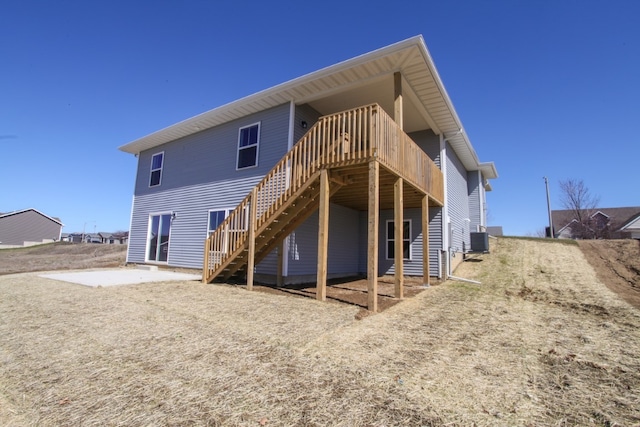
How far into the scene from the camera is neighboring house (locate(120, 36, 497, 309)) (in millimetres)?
7359

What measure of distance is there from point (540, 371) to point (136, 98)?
16775 millimetres

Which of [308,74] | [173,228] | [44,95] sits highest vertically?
[44,95]

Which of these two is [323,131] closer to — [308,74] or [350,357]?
[308,74]

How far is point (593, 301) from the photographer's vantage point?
24.1 ft

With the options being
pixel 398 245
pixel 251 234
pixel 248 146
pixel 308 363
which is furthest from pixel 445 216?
pixel 308 363

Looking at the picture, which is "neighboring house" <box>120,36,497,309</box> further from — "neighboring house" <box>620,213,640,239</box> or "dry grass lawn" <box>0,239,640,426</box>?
"neighboring house" <box>620,213,640,239</box>

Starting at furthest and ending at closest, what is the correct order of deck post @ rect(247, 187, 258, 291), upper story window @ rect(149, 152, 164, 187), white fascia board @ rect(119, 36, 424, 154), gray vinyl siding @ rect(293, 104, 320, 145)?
1. upper story window @ rect(149, 152, 164, 187)
2. gray vinyl siding @ rect(293, 104, 320, 145)
3. deck post @ rect(247, 187, 258, 291)
4. white fascia board @ rect(119, 36, 424, 154)

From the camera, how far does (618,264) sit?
11.6 m

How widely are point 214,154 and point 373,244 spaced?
8956 mm

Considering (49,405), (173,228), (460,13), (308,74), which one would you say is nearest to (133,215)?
(173,228)

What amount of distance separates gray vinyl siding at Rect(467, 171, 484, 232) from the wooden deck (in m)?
8.59

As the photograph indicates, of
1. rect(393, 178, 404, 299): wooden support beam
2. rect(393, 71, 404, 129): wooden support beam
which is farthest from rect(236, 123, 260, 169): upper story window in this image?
rect(393, 178, 404, 299): wooden support beam

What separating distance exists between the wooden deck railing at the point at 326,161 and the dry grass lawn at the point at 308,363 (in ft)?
8.60

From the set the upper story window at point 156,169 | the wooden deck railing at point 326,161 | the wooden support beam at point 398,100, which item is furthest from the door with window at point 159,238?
the wooden support beam at point 398,100
